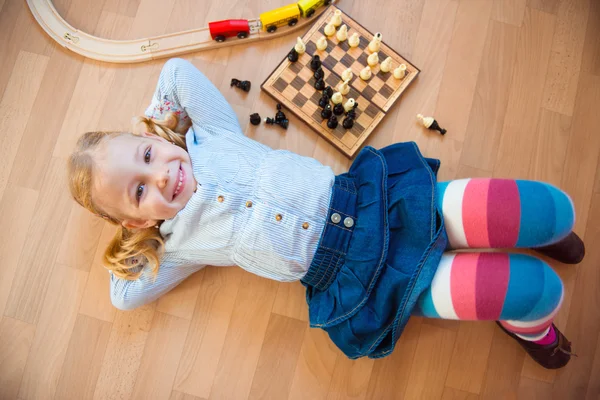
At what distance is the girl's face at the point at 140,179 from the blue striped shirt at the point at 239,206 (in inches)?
1.8

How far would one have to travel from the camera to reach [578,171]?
1203mm

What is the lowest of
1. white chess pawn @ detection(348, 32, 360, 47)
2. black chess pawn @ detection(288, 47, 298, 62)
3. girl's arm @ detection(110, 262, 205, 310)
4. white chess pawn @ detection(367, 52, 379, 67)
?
girl's arm @ detection(110, 262, 205, 310)

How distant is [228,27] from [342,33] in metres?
0.32

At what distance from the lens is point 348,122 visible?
115cm

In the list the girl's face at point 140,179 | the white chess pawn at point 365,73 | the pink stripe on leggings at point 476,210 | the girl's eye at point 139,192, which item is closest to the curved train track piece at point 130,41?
the white chess pawn at point 365,73

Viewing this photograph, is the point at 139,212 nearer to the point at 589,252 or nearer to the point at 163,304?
the point at 163,304

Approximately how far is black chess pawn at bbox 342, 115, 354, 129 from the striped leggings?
13.0 inches

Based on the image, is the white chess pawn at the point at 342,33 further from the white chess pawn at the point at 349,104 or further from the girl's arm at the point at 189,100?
the girl's arm at the point at 189,100

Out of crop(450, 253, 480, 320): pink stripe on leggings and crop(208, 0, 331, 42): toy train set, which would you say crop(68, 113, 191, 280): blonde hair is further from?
crop(450, 253, 480, 320): pink stripe on leggings

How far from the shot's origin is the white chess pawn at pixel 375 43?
3.84 feet

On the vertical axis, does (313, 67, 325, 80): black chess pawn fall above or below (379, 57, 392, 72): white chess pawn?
below

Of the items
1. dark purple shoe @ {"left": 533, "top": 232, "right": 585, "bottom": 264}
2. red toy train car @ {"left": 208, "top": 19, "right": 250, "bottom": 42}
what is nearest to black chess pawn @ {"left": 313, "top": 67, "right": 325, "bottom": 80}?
red toy train car @ {"left": 208, "top": 19, "right": 250, "bottom": 42}

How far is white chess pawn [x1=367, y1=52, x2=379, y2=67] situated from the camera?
1.17m

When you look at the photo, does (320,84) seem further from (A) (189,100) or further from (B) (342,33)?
(A) (189,100)
